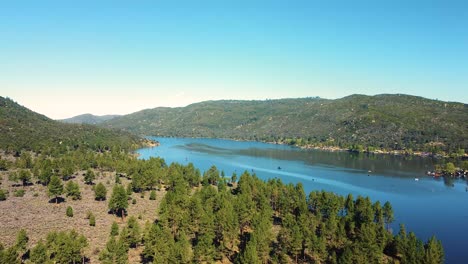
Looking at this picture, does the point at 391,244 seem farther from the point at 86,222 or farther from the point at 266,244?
the point at 86,222

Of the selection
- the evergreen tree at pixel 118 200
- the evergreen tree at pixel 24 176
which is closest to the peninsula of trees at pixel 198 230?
the evergreen tree at pixel 118 200

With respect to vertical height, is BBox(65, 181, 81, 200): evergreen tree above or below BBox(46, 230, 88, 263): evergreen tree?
above

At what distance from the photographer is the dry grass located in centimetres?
9231

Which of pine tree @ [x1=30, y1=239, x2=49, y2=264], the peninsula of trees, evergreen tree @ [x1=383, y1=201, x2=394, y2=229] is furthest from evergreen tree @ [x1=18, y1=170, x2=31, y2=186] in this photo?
evergreen tree @ [x1=383, y1=201, x2=394, y2=229]

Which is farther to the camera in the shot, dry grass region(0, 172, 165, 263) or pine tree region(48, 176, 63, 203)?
pine tree region(48, 176, 63, 203)

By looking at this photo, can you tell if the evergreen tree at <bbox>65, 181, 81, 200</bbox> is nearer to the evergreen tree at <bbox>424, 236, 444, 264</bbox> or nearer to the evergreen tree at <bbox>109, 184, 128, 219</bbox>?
the evergreen tree at <bbox>109, 184, 128, 219</bbox>

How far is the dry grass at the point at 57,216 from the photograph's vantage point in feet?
303

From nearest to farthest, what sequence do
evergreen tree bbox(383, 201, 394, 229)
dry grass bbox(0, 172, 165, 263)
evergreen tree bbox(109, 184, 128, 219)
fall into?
dry grass bbox(0, 172, 165, 263) → evergreen tree bbox(109, 184, 128, 219) → evergreen tree bbox(383, 201, 394, 229)

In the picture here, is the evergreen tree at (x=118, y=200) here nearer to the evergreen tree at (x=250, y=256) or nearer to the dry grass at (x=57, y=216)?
the dry grass at (x=57, y=216)

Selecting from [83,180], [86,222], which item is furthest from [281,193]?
[83,180]

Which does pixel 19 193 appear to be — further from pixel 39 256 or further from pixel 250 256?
pixel 250 256

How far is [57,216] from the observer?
110 m

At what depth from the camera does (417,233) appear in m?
125

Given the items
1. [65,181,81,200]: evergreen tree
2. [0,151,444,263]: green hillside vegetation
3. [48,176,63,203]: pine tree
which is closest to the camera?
[0,151,444,263]: green hillside vegetation
